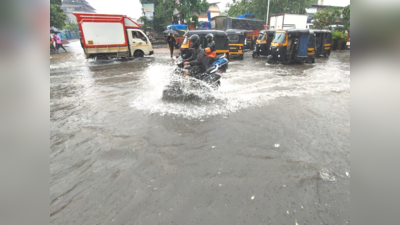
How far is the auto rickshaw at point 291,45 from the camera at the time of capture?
1217cm

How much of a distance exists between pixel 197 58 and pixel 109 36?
967 centimetres

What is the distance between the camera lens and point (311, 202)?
8.09 feet

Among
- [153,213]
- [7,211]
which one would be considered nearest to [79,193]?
[153,213]

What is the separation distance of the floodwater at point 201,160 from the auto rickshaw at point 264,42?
10.2m

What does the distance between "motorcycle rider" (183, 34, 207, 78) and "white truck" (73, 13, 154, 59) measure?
9.31 meters

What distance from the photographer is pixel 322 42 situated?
15703mm

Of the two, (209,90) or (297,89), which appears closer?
(209,90)

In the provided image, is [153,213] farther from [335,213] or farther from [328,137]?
[328,137]

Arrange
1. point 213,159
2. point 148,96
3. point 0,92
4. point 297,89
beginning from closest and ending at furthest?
point 0,92 < point 213,159 < point 148,96 < point 297,89

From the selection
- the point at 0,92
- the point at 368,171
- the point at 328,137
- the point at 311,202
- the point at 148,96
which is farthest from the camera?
the point at 148,96

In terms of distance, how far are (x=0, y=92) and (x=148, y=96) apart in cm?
607

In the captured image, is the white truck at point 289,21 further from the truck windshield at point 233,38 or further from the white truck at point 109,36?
the white truck at point 109,36

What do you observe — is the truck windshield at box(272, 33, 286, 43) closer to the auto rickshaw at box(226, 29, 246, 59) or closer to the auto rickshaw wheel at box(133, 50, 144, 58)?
the auto rickshaw at box(226, 29, 246, 59)

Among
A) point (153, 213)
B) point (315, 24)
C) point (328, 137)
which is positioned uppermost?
point (315, 24)
